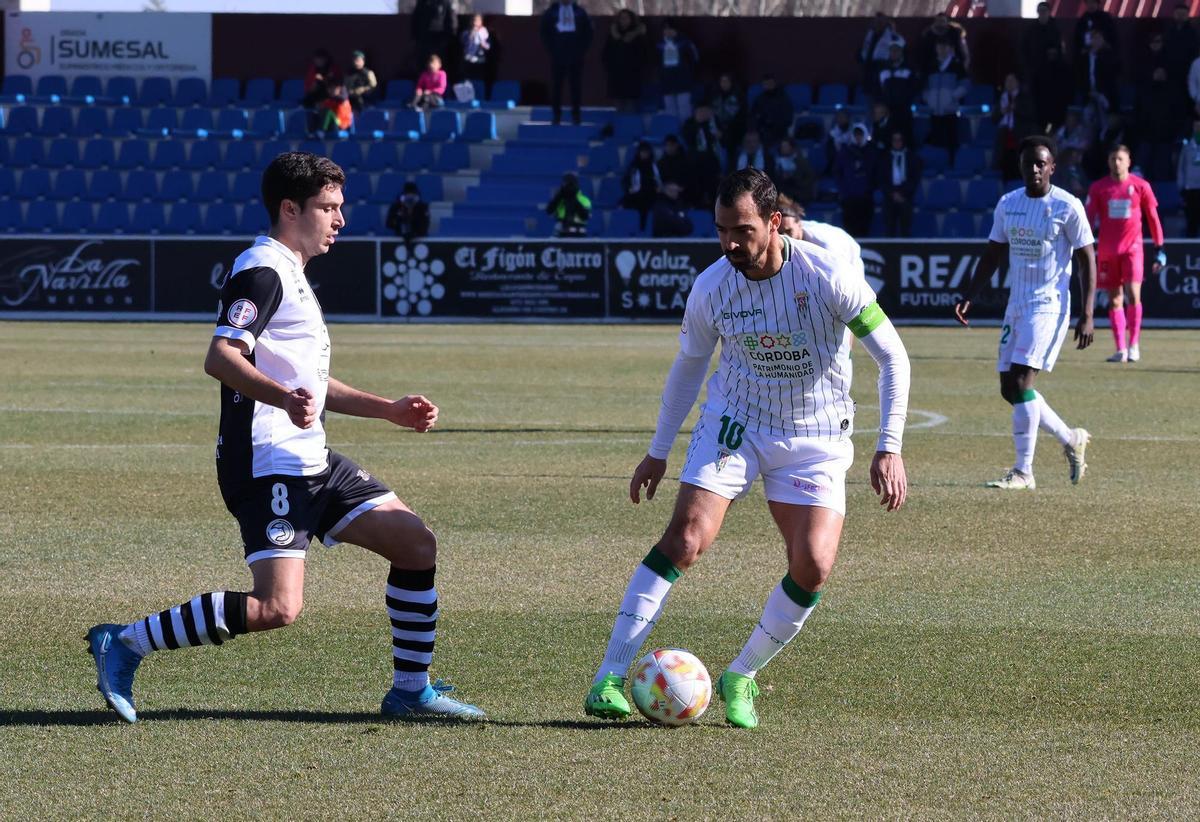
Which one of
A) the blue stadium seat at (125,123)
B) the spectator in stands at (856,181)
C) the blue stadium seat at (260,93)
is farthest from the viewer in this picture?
the blue stadium seat at (260,93)

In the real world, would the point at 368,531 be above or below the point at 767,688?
above

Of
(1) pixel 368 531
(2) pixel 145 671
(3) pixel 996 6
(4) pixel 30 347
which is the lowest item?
(4) pixel 30 347

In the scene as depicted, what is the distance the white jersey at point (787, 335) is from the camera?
5.46m

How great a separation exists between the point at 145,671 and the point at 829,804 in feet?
8.44

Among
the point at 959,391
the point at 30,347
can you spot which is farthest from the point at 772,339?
the point at 30,347

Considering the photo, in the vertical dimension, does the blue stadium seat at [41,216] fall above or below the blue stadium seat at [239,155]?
below

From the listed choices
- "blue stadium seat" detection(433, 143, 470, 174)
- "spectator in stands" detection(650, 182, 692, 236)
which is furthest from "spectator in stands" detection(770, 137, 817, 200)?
"blue stadium seat" detection(433, 143, 470, 174)

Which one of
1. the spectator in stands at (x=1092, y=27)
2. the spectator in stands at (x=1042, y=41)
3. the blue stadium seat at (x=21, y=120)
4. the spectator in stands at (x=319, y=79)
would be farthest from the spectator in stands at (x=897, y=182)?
the blue stadium seat at (x=21, y=120)

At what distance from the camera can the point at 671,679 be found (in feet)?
17.5

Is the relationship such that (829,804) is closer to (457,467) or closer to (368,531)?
(368,531)

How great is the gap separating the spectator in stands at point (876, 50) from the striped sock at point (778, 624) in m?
25.3

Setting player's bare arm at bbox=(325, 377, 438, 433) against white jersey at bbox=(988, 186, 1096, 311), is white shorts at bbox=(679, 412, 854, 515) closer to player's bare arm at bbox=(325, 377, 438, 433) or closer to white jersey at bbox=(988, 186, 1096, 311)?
player's bare arm at bbox=(325, 377, 438, 433)

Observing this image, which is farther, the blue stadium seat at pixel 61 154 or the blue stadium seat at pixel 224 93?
Result: the blue stadium seat at pixel 224 93

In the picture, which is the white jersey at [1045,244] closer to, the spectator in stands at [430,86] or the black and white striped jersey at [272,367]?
the black and white striped jersey at [272,367]
